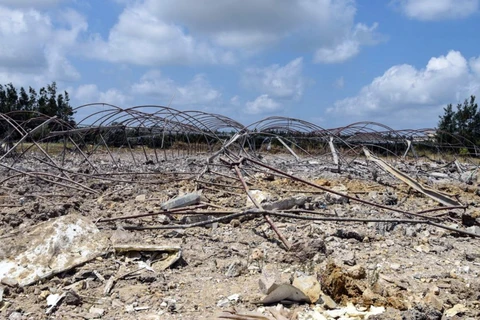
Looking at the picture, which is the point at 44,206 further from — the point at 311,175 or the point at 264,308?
the point at 311,175

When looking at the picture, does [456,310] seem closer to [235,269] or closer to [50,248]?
[235,269]

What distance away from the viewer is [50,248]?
416cm

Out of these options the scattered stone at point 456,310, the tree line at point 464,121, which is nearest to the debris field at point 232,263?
the scattered stone at point 456,310

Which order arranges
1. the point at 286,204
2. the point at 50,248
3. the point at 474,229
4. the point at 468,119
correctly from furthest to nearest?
1. the point at 468,119
2. the point at 286,204
3. the point at 474,229
4. the point at 50,248

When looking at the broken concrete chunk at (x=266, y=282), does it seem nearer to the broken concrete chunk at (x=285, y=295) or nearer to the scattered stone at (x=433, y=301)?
the broken concrete chunk at (x=285, y=295)

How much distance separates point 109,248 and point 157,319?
1.30 m

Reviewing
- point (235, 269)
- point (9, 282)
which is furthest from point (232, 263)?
point (9, 282)

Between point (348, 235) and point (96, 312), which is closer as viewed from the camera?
point (96, 312)

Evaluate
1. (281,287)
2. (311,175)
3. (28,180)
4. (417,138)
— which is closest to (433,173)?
(417,138)

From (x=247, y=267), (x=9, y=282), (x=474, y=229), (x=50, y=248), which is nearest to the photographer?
(x=9, y=282)

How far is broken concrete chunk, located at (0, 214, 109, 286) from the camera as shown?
3.89m

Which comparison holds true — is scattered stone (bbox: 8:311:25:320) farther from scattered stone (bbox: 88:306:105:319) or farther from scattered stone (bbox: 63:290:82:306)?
scattered stone (bbox: 88:306:105:319)

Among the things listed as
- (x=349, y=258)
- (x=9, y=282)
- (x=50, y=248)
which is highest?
(x=50, y=248)

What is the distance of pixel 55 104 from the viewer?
28.3 metres
